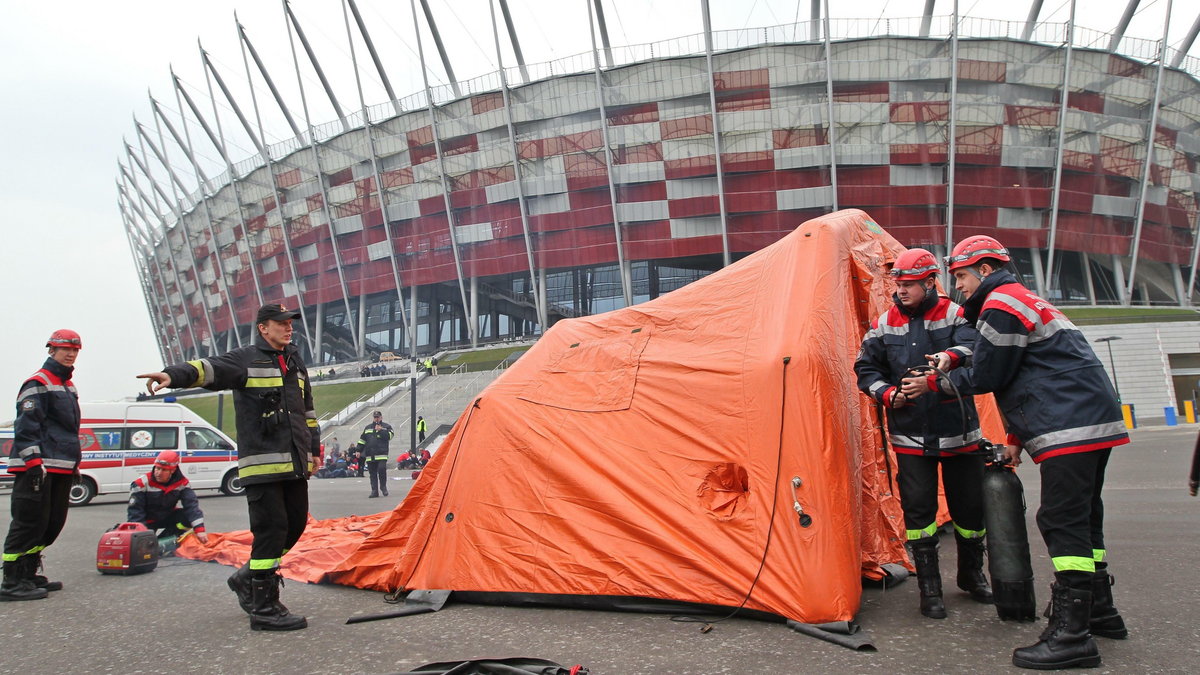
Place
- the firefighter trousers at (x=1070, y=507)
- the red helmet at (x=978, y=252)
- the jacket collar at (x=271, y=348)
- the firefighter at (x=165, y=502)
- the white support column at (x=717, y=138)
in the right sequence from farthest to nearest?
the white support column at (x=717, y=138) → the firefighter at (x=165, y=502) → the jacket collar at (x=271, y=348) → the red helmet at (x=978, y=252) → the firefighter trousers at (x=1070, y=507)

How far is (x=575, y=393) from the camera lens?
5121 mm

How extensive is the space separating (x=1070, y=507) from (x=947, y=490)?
109cm

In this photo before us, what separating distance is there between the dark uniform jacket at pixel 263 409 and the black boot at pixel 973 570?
4.11 meters

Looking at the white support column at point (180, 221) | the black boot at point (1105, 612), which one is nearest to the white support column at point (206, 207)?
the white support column at point (180, 221)

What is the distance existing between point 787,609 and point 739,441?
0.98 m

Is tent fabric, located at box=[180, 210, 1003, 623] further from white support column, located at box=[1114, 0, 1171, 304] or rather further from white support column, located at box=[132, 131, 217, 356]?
white support column, located at box=[132, 131, 217, 356]

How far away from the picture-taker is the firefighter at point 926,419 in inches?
161

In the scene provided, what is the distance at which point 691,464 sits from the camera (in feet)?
14.5

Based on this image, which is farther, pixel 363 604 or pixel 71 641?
pixel 363 604

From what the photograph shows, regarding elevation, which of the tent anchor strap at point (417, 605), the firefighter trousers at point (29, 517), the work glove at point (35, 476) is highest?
the work glove at point (35, 476)

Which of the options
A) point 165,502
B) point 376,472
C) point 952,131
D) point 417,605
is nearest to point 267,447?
point 417,605

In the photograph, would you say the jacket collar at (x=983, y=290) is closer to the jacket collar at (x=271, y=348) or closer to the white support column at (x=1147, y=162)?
the jacket collar at (x=271, y=348)

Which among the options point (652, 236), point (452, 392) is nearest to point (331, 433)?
point (452, 392)

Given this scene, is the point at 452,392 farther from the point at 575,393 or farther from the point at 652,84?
the point at 575,393
